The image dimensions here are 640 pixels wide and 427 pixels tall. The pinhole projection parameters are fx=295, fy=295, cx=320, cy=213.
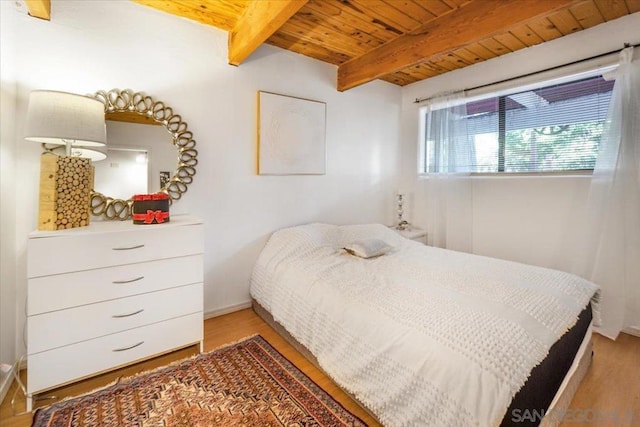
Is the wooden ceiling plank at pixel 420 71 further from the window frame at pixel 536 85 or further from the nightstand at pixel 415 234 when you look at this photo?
the nightstand at pixel 415 234

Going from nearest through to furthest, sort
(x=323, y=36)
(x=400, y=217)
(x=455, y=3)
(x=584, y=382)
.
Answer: (x=584, y=382) → (x=455, y=3) → (x=323, y=36) → (x=400, y=217)

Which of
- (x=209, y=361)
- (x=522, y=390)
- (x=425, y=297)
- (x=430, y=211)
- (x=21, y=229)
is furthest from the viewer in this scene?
(x=430, y=211)

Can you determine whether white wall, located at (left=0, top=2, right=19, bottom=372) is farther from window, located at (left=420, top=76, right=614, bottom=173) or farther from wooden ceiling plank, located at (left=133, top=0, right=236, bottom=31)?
window, located at (left=420, top=76, right=614, bottom=173)

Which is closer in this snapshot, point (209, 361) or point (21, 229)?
point (21, 229)

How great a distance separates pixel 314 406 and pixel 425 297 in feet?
2.54

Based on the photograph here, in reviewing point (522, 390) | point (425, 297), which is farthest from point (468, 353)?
point (425, 297)

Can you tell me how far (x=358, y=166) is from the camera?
10.8 ft

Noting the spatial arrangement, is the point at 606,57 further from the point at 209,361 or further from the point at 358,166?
the point at 209,361

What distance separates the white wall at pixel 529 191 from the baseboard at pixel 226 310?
7.66ft

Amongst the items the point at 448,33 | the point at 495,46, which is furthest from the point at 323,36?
the point at 495,46

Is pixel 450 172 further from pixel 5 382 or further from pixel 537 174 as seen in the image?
pixel 5 382

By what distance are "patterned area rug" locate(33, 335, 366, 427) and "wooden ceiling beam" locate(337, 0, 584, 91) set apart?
2.34 m

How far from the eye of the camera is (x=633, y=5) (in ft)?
6.58

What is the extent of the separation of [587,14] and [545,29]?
245 millimetres
